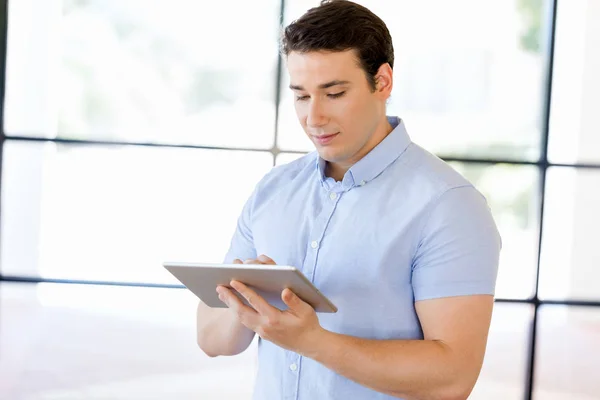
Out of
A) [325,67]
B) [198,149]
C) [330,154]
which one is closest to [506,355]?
[198,149]

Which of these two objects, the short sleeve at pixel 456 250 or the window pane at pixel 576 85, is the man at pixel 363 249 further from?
the window pane at pixel 576 85

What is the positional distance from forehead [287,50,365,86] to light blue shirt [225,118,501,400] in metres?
0.17

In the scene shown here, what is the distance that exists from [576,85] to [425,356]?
1884 mm

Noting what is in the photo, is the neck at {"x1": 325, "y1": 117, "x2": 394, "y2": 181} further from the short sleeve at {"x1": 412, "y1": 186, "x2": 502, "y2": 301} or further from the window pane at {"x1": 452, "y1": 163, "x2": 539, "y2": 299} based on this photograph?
the window pane at {"x1": 452, "y1": 163, "x2": 539, "y2": 299}

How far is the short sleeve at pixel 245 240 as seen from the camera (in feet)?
6.30

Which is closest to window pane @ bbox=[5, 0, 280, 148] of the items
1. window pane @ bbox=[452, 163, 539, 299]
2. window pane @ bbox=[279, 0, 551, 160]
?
window pane @ bbox=[279, 0, 551, 160]

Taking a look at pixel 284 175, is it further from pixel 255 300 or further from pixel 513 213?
pixel 513 213

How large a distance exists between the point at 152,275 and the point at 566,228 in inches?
62.6

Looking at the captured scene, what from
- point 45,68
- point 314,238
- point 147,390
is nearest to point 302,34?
point 314,238

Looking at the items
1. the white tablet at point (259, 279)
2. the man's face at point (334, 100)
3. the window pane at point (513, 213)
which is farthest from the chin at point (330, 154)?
the window pane at point (513, 213)

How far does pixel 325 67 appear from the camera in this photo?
171cm

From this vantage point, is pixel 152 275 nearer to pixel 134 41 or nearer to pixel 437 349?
pixel 134 41

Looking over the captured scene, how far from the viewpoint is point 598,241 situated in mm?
3096

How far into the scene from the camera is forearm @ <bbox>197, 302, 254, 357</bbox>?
1838 mm
